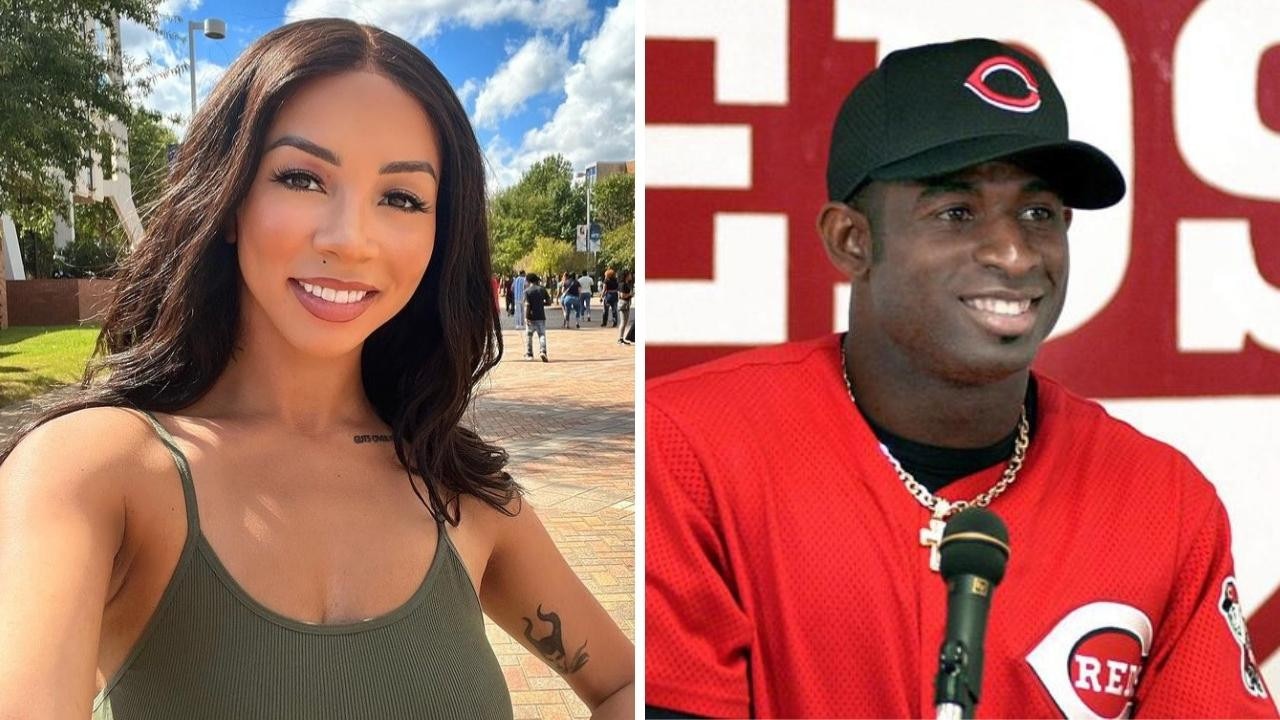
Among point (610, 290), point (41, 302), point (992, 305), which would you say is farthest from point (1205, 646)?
point (41, 302)

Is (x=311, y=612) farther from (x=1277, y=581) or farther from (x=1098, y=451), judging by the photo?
(x=1277, y=581)

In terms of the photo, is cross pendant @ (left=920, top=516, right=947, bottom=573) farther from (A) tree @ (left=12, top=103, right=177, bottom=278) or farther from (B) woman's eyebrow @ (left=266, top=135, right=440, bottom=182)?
(A) tree @ (left=12, top=103, right=177, bottom=278)

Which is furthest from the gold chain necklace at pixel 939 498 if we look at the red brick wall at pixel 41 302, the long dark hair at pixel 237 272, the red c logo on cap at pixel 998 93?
the red brick wall at pixel 41 302

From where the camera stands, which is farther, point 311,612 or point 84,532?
point 311,612

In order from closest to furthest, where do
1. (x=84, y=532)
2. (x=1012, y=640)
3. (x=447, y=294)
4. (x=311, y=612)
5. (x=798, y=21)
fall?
(x=84, y=532)
(x=311, y=612)
(x=447, y=294)
(x=1012, y=640)
(x=798, y=21)

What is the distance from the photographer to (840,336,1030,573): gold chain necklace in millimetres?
1166

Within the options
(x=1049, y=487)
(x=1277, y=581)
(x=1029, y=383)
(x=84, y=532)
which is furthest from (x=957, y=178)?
(x=84, y=532)

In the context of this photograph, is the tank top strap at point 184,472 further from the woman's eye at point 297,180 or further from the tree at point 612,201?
the tree at point 612,201

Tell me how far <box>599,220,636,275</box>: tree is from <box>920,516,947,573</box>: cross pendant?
0.87m

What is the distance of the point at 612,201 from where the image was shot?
200cm

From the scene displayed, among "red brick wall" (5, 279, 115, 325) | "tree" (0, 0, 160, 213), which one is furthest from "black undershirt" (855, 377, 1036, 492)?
"red brick wall" (5, 279, 115, 325)

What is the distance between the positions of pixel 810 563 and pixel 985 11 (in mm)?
741

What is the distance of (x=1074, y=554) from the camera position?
1179mm

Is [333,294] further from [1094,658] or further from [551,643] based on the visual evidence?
[1094,658]
